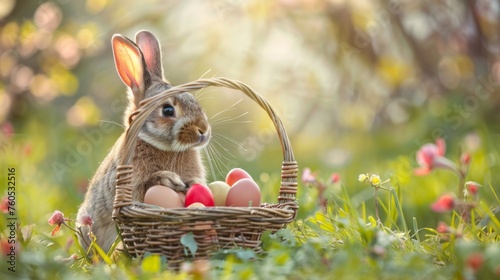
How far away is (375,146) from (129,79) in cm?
323

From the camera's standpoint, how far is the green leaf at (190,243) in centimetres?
262

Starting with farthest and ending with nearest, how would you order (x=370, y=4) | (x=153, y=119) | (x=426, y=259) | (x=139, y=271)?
Answer: (x=370, y=4), (x=153, y=119), (x=426, y=259), (x=139, y=271)

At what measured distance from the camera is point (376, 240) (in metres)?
2.50

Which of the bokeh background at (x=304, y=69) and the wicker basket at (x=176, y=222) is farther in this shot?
the bokeh background at (x=304, y=69)

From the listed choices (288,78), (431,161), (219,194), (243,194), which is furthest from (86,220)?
(288,78)

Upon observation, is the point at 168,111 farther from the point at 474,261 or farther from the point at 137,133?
the point at 474,261

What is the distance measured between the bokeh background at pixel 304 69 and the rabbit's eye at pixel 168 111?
2.46 meters

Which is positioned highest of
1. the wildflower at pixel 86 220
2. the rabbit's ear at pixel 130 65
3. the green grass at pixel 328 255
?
the rabbit's ear at pixel 130 65

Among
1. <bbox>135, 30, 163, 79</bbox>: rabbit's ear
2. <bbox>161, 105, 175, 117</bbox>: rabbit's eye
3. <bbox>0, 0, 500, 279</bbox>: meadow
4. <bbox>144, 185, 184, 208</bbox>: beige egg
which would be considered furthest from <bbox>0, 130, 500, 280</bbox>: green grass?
<bbox>0, 0, 500, 279</bbox>: meadow

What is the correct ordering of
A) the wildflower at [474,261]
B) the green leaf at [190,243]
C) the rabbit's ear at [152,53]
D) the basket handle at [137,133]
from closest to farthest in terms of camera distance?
1. the wildflower at [474,261]
2. the green leaf at [190,243]
3. the basket handle at [137,133]
4. the rabbit's ear at [152,53]

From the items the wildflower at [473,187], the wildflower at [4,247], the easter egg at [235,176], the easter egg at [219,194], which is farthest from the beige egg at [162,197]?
the wildflower at [473,187]

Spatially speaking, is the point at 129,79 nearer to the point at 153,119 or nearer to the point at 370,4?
the point at 153,119

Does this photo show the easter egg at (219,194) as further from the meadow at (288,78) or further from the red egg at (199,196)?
the meadow at (288,78)

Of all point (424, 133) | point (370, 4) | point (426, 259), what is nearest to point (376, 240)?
point (426, 259)
